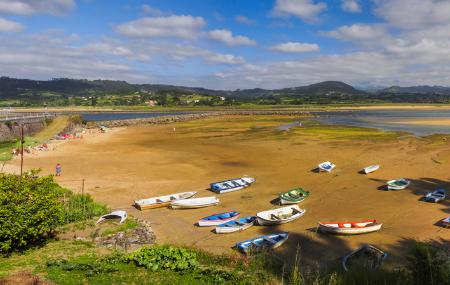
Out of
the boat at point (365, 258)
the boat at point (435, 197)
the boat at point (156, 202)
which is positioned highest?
the boat at point (435, 197)

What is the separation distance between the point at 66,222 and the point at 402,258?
18495 mm

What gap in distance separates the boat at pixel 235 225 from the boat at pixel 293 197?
14.5 ft

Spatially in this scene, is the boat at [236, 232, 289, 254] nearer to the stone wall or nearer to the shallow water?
the shallow water

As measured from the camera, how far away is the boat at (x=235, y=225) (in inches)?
856

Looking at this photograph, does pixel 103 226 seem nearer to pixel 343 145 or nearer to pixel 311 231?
pixel 311 231

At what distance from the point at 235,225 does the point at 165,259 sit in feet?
26.5

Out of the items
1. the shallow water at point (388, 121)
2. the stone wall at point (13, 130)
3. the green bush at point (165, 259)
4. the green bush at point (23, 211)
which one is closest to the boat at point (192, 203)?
the green bush at point (23, 211)

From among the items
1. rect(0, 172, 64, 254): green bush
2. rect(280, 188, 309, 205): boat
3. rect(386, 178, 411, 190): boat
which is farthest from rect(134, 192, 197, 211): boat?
rect(386, 178, 411, 190): boat

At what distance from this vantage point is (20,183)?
16562mm

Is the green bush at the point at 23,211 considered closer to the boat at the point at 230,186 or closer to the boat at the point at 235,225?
the boat at the point at 235,225

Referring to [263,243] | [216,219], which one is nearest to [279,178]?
[216,219]

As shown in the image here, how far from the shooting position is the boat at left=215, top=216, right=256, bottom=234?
2175cm

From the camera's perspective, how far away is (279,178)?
3578 cm

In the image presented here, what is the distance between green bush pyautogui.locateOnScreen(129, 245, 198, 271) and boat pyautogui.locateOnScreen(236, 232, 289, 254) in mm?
3723
